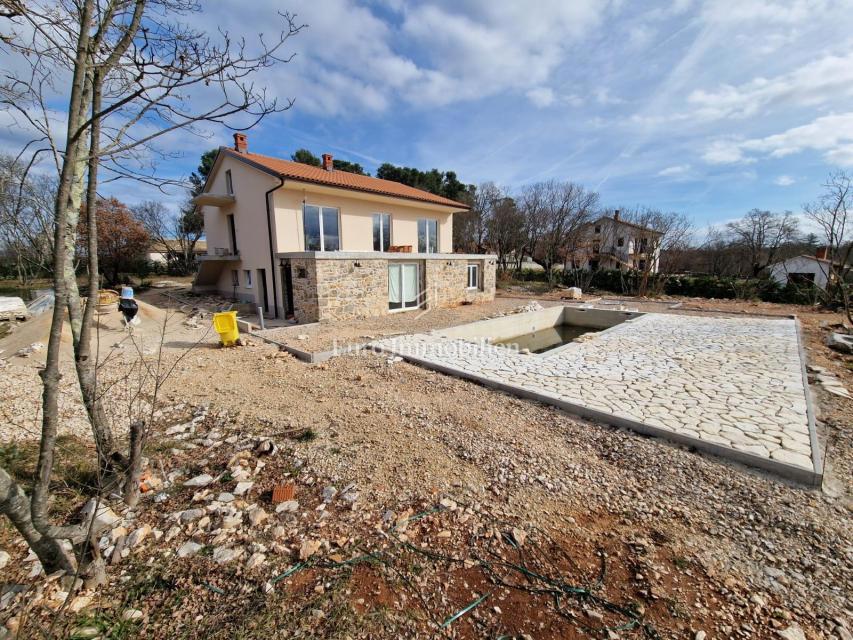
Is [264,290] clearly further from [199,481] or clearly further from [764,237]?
[764,237]

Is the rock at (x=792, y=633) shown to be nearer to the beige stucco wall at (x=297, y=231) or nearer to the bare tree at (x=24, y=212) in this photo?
the bare tree at (x=24, y=212)

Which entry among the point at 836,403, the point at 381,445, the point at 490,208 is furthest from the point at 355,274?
the point at 490,208

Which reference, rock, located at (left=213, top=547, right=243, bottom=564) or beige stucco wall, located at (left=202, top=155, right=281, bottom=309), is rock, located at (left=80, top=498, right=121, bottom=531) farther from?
beige stucco wall, located at (left=202, top=155, right=281, bottom=309)

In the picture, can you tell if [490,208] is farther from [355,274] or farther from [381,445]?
[381,445]

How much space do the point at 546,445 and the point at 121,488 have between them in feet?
14.0

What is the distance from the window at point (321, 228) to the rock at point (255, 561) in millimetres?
12775

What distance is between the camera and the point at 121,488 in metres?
2.98

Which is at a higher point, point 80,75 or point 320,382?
point 80,75

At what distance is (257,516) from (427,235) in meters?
Result: 16.8

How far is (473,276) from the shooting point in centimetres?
1844

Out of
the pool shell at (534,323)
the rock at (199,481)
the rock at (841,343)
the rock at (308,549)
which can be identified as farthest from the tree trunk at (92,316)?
the rock at (841,343)

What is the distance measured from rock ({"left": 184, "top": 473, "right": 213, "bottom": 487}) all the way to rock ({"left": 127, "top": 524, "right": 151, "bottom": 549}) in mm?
575

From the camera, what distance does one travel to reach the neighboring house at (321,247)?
12.0m

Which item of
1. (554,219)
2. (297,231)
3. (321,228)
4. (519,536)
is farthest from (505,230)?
(519,536)
